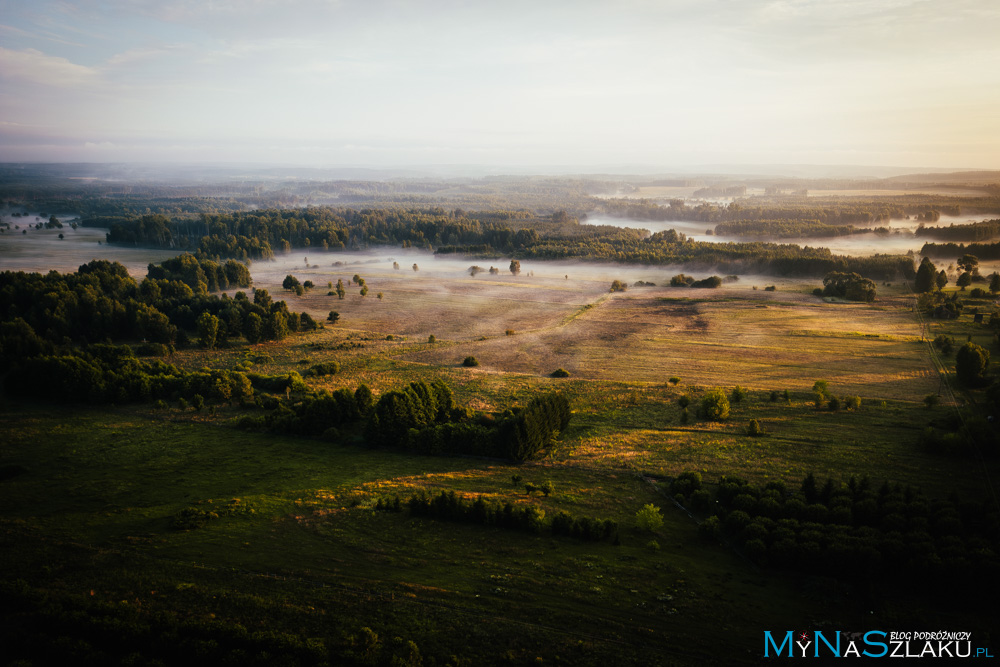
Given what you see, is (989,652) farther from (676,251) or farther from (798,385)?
(676,251)

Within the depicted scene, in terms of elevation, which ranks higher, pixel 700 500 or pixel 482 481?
pixel 700 500

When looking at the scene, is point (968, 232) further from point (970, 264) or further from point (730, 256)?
point (730, 256)

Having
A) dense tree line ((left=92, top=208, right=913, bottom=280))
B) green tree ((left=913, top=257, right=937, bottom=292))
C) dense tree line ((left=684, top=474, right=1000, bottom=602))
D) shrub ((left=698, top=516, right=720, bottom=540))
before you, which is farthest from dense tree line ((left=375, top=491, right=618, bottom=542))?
dense tree line ((left=92, top=208, right=913, bottom=280))

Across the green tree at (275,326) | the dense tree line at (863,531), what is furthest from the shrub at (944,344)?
the green tree at (275,326)

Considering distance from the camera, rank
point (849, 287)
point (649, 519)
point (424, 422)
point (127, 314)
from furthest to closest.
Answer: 1. point (849, 287)
2. point (127, 314)
3. point (424, 422)
4. point (649, 519)

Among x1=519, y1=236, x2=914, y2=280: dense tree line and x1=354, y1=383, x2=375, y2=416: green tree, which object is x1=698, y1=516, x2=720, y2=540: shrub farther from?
x1=519, y1=236, x2=914, y2=280: dense tree line

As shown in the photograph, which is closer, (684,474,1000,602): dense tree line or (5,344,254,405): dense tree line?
(684,474,1000,602): dense tree line

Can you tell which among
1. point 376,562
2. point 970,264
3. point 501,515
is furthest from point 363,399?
point 970,264
